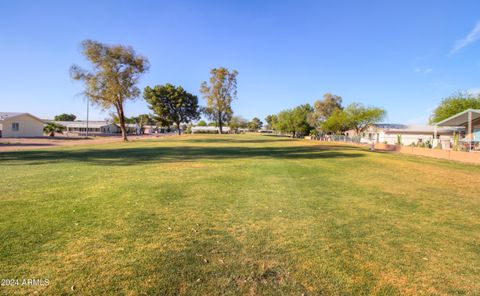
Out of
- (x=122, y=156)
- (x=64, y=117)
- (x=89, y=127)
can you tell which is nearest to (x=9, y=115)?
(x=122, y=156)

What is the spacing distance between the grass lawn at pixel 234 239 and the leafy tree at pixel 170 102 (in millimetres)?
86025

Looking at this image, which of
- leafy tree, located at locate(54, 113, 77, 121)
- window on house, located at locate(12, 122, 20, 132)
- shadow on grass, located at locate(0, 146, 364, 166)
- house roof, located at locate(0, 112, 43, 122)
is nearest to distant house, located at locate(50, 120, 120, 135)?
house roof, located at locate(0, 112, 43, 122)

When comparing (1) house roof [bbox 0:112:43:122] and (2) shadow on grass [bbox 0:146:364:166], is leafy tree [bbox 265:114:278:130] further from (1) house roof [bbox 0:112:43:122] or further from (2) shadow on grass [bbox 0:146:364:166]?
(2) shadow on grass [bbox 0:146:364:166]

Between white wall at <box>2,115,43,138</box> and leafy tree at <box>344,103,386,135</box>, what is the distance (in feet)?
195

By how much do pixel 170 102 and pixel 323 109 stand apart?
176 ft

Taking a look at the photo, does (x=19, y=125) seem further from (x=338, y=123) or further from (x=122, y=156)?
(x=338, y=123)

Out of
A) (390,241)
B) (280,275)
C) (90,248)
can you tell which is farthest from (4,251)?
(390,241)

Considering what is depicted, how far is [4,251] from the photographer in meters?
3.94

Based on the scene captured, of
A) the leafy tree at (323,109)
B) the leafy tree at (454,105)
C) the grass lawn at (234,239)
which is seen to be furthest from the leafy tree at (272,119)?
the grass lawn at (234,239)

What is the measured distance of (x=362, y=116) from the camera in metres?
54.3

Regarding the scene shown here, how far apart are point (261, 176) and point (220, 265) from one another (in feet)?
24.8

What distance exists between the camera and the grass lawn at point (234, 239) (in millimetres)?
3424

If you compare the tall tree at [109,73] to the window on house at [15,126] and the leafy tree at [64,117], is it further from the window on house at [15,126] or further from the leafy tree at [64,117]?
the leafy tree at [64,117]

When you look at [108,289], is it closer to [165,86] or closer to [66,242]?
[66,242]
